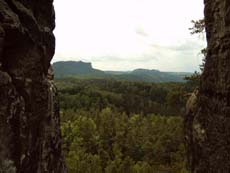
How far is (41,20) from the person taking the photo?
20812mm

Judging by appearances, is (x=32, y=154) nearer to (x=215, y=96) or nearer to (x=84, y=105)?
(x=215, y=96)

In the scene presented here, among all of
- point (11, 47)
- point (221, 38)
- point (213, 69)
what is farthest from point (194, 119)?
point (11, 47)

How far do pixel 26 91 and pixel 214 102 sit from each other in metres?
7.72

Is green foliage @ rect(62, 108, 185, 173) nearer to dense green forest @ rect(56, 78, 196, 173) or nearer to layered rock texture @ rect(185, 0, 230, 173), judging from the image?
dense green forest @ rect(56, 78, 196, 173)

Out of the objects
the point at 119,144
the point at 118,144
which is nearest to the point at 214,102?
the point at 118,144

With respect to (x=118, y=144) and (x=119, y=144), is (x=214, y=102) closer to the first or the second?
(x=118, y=144)

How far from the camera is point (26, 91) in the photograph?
690 inches

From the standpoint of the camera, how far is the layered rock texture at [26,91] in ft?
51.2

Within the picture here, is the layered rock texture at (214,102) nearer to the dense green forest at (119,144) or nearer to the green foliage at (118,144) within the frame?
the dense green forest at (119,144)

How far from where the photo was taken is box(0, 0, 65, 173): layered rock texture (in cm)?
1562

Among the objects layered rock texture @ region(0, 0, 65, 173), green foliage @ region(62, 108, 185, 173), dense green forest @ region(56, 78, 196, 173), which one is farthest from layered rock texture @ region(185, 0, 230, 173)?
green foliage @ region(62, 108, 185, 173)

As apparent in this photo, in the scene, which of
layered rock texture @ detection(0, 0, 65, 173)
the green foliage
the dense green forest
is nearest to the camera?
layered rock texture @ detection(0, 0, 65, 173)

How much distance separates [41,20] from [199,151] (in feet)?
32.5

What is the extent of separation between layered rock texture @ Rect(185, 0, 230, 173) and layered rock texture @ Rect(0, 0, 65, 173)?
6954 mm
